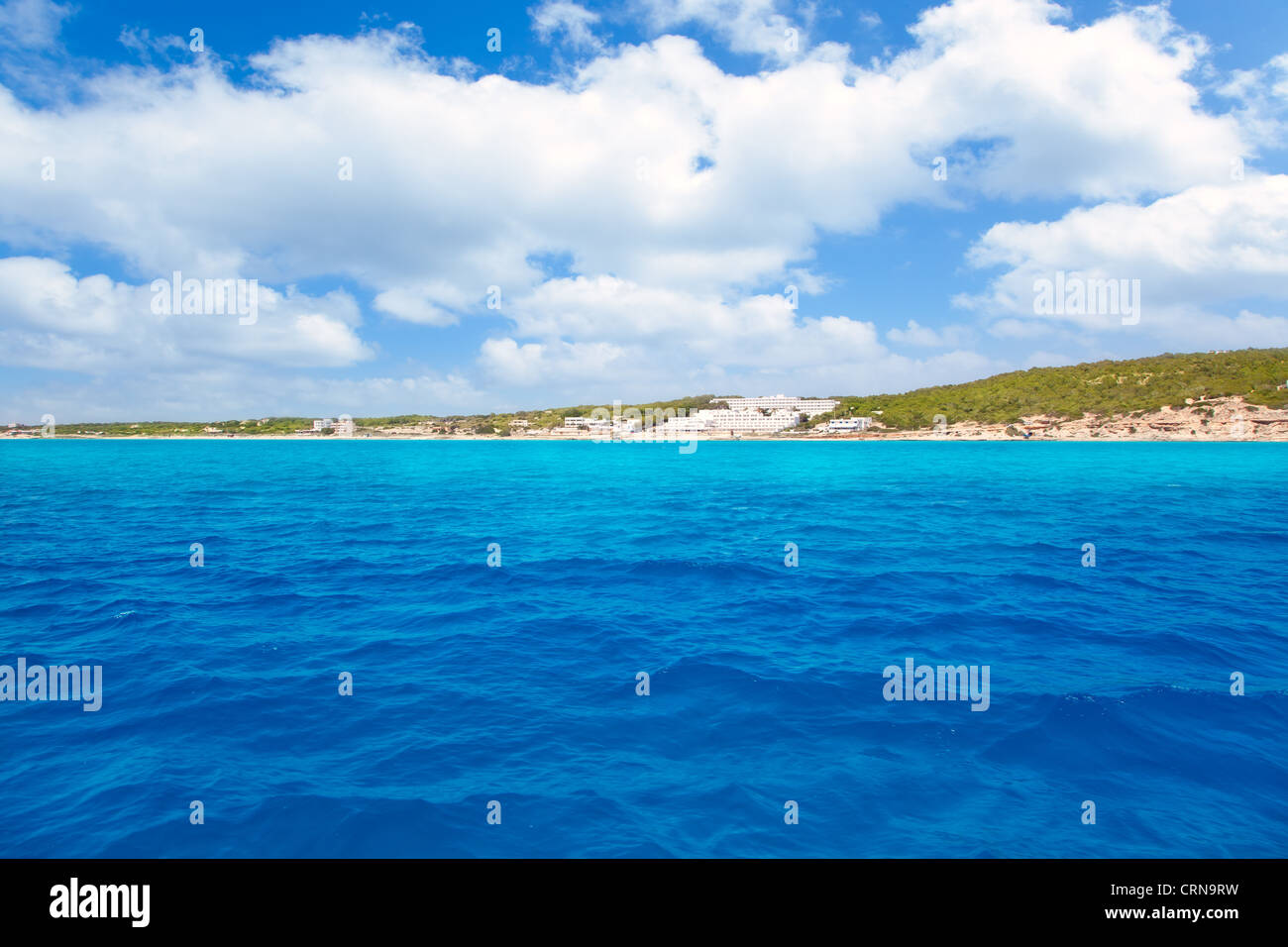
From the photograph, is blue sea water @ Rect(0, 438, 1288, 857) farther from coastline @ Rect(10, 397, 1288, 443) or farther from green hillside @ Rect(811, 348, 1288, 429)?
green hillside @ Rect(811, 348, 1288, 429)

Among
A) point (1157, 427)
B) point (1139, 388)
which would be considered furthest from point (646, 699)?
point (1139, 388)

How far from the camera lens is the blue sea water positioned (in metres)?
8.49

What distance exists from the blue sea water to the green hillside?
160166 mm

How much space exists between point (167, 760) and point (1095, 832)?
1520 centimetres

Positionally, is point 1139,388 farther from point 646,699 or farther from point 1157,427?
point 646,699

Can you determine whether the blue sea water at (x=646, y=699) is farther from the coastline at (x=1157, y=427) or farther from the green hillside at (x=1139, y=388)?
the green hillside at (x=1139, y=388)

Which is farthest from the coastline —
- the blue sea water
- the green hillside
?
the blue sea water

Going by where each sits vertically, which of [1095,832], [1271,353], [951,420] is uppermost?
[1271,353]

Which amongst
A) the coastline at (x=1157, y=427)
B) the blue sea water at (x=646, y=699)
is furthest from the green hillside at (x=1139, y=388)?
the blue sea water at (x=646, y=699)

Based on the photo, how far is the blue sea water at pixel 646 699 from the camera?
8.49m

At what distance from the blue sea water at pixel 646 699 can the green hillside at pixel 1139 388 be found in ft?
525
